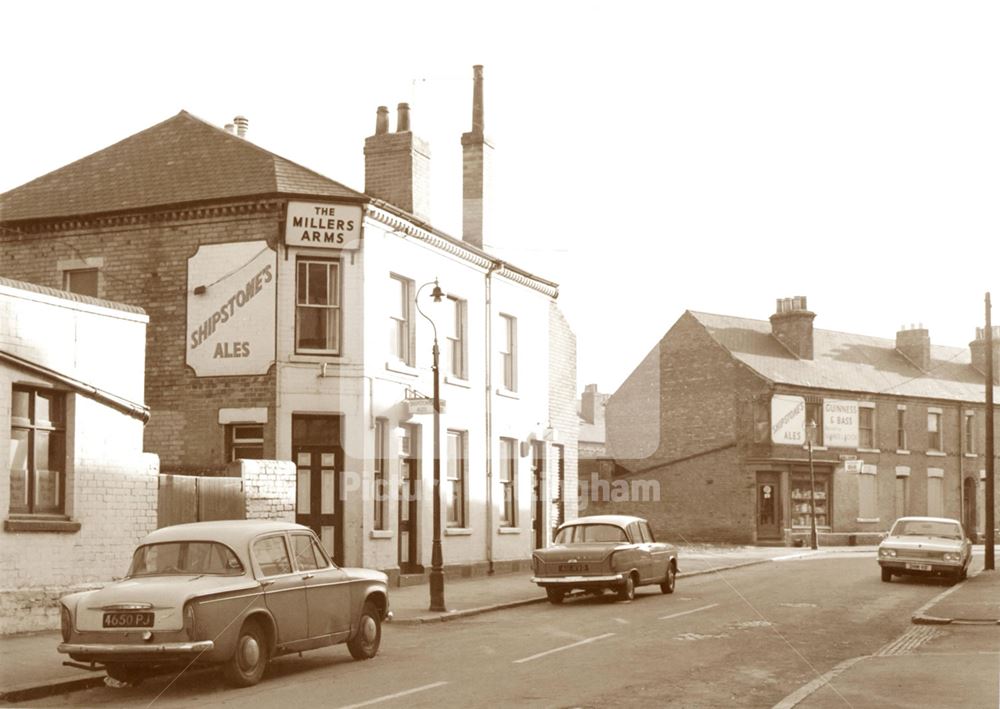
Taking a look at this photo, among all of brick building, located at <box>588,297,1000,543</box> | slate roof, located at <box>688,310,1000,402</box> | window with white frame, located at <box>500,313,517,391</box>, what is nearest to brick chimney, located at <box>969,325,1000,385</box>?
slate roof, located at <box>688,310,1000,402</box>

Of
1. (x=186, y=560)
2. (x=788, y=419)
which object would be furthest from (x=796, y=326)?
(x=186, y=560)

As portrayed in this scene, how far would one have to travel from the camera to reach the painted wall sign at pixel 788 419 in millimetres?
48312

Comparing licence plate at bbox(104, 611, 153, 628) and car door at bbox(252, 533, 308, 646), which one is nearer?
licence plate at bbox(104, 611, 153, 628)

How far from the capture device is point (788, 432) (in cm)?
4875

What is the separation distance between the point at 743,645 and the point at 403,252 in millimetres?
12989

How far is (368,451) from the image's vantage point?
2403 centimetres

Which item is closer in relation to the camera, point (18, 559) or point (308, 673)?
point (308, 673)

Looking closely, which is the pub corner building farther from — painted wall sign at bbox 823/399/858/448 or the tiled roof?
painted wall sign at bbox 823/399/858/448

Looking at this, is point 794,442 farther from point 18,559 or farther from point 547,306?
point 18,559

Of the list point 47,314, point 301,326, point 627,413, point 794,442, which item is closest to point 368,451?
point 301,326

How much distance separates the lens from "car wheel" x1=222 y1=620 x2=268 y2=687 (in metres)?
11.8

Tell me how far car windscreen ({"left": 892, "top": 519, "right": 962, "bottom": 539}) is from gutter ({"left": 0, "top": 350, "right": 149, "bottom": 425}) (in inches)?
686

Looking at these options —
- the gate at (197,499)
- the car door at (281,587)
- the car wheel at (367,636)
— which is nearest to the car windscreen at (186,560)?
the car door at (281,587)

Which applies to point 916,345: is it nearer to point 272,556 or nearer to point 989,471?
point 989,471
